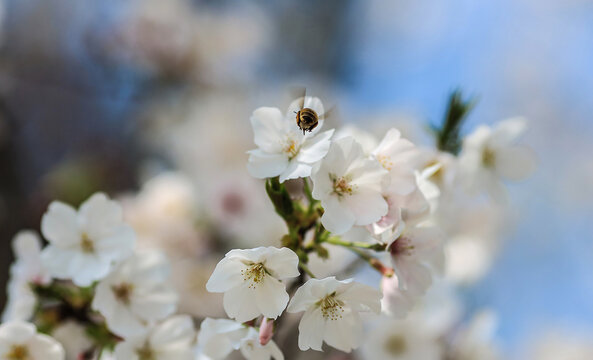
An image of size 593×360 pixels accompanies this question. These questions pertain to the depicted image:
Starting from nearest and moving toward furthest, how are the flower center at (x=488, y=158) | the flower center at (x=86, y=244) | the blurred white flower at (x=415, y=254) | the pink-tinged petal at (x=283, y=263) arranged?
1. the pink-tinged petal at (x=283, y=263)
2. the blurred white flower at (x=415, y=254)
3. the flower center at (x=86, y=244)
4. the flower center at (x=488, y=158)

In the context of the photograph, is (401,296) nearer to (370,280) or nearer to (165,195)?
(370,280)

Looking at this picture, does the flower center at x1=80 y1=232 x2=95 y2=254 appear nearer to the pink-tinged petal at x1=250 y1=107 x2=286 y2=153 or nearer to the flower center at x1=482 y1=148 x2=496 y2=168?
the pink-tinged petal at x1=250 y1=107 x2=286 y2=153

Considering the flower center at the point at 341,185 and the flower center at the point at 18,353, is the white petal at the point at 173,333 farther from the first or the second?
the flower center at the point at 341,185

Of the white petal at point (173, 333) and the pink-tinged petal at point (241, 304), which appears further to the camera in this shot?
the white petal at point (173, 333)

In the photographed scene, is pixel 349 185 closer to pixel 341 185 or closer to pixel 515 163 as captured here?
pixel 341 185

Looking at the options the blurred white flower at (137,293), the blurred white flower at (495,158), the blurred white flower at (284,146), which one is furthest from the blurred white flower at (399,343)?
the blurred white flower at (284,146)

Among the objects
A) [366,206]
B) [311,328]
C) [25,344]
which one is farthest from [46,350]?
[366,206]

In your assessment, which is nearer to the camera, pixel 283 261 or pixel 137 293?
pixel 283 261
